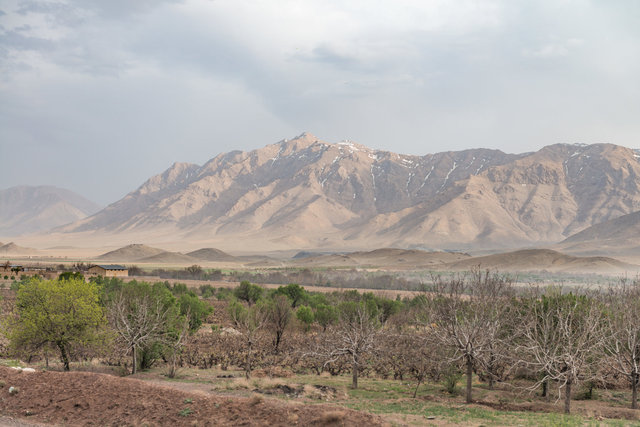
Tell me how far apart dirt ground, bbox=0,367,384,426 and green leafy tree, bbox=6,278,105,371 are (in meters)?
8.73

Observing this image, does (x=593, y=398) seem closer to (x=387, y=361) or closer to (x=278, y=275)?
(x=387, y=361)

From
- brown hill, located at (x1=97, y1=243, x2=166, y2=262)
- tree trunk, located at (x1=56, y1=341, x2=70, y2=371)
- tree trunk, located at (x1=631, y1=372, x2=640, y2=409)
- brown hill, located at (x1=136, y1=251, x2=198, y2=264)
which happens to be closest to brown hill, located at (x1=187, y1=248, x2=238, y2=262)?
brown hill, located at (x1=136, y1=251, x2=198, y2=264)

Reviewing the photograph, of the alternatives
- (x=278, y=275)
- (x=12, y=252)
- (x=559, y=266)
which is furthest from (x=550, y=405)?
(x=12, y=252)

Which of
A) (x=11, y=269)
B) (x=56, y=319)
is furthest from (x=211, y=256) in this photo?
(x=56, y=319)

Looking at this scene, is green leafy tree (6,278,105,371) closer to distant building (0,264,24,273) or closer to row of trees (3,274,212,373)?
row of trees (3,274,212,373)

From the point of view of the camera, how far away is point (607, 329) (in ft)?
85.6

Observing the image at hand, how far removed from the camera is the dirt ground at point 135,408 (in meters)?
15.7

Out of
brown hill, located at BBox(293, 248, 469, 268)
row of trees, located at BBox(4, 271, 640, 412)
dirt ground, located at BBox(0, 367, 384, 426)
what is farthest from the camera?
brown hill, located at BBox(293, 248, 469, 268)

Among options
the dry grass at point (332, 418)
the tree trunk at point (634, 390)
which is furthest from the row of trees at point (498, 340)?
the dry grass at point (332, 418)

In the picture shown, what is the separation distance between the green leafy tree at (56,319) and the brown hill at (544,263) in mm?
104019

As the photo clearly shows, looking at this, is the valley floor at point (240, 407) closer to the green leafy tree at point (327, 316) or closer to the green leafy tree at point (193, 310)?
the green leafy tree at point (193, 310)

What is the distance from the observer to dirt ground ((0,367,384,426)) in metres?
15.7

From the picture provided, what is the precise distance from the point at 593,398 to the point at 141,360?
23.0 meters

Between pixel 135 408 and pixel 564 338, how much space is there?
1619cm
